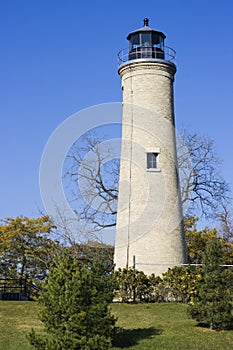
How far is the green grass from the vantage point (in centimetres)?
1182

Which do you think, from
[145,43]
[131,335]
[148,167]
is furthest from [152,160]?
[131,335]

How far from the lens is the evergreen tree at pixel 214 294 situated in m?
13.1

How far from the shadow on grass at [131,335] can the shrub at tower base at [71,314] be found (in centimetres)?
125

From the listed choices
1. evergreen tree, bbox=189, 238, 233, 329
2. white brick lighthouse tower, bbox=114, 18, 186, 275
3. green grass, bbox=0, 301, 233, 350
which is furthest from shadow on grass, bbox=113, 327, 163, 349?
white brick lighthouse tower, bbox=114, 18, 186, 275

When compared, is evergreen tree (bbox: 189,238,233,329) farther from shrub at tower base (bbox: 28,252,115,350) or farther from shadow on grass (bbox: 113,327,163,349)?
shrub at tower base (bbox: 28,252,115,350)

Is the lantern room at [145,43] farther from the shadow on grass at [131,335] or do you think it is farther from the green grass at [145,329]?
the shadow on grass at [131,335]

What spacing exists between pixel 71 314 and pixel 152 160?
11167 mm

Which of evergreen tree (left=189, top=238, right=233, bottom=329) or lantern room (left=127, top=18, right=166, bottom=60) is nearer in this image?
evergreen tree (left=189, top=238, right=233, bottom=329)

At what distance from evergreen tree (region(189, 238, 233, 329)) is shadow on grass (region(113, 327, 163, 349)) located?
1.18 m

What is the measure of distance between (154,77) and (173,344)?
11.9 m

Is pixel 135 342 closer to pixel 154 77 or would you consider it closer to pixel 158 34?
pixel 154 77

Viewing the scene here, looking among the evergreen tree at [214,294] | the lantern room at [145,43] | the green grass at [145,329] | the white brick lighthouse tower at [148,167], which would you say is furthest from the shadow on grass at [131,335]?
the lantern room at [145,43]

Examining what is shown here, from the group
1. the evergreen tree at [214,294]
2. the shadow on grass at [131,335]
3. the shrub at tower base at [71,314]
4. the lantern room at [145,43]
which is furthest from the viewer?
the lantern room at [145,43]

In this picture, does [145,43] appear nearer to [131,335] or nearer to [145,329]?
[145,329]
